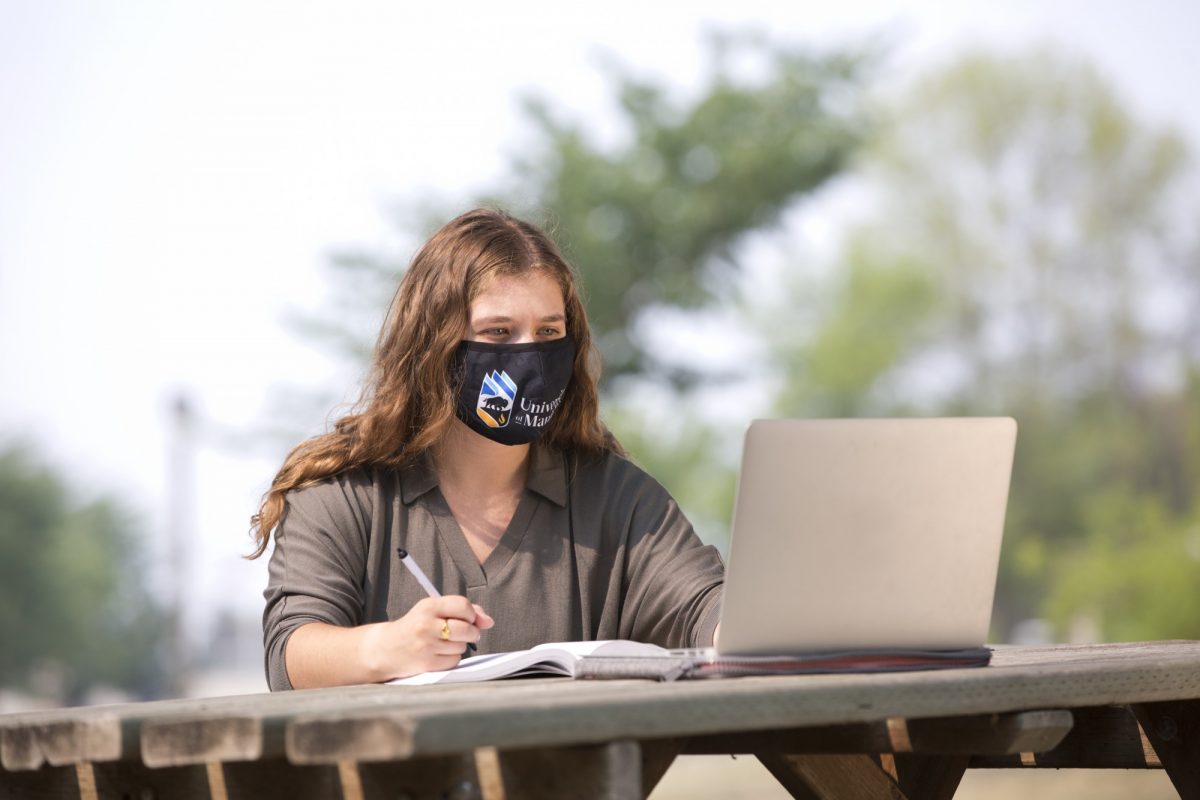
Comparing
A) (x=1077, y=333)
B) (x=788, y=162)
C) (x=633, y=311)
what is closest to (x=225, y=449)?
(x=633, y=311)

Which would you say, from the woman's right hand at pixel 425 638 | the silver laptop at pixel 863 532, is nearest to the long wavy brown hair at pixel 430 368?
the woman's right hand at pixel 425 638

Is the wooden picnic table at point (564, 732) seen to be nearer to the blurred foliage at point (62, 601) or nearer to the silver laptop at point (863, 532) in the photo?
the silver laptop at point (863, 532)

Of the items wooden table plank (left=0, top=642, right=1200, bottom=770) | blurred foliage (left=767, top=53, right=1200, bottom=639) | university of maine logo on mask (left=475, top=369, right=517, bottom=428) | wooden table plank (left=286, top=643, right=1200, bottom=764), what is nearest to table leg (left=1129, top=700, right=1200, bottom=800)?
wooden table plank (left=286, top=643, right=1200, bottom=764)

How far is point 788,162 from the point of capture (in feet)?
65.5

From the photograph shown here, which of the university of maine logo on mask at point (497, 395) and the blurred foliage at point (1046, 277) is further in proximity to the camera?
the blurred foliage at point (1046, 277)

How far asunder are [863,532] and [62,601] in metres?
38.3

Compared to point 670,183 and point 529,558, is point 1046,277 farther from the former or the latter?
point 529,558

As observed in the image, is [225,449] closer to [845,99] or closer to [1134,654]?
[845,99]

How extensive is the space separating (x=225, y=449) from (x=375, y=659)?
62.4 ft

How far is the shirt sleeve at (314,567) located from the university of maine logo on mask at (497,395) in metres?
0.29

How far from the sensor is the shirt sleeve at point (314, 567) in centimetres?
258

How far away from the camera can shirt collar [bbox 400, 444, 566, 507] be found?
2.93 m

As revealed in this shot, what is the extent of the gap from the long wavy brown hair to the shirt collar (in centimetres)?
3

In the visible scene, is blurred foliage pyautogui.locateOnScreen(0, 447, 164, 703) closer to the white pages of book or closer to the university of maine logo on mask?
the university of maine logo on mask
